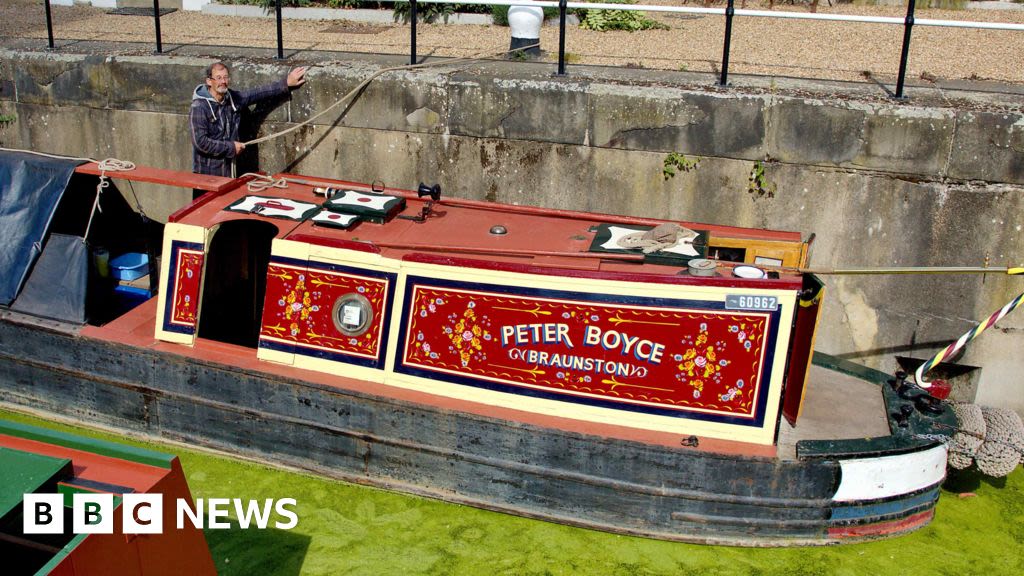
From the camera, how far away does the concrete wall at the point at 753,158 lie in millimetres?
6875

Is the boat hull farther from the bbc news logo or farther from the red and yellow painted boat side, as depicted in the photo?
the bbc news logo

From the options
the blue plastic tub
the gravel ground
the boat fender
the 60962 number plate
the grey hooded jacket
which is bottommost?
the boat fender

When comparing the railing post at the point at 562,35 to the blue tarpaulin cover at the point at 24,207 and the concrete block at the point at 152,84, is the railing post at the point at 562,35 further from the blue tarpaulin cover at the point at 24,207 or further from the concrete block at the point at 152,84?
the blue tarpaulin cover at the point at 24,207

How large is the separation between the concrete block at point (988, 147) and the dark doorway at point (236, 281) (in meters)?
4.89

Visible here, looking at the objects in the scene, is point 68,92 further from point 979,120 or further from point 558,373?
point 979,120

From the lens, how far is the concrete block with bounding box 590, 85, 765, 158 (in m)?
7.07

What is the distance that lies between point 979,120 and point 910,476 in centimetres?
264

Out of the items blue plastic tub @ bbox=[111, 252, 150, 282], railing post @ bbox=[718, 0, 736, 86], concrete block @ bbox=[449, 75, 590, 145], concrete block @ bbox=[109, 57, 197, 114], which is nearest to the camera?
railing post @ bbox=[718, 0, 736, 86]

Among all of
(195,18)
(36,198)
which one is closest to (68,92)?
(36,198)

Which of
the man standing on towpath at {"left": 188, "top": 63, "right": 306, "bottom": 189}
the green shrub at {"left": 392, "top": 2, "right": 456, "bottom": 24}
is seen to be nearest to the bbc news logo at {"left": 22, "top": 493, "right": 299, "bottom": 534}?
the man standing on towpath at {"left": 188, "top": 63, "right": 306, "bottom": 189}

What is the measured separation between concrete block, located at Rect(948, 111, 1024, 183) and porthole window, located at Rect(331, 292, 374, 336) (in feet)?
13.6

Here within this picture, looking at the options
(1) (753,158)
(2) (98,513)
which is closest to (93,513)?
(2) (98,513)

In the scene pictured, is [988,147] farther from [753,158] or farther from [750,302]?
[750,302]

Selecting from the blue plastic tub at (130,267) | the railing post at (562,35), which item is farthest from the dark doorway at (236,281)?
the railing post at (562,35)
